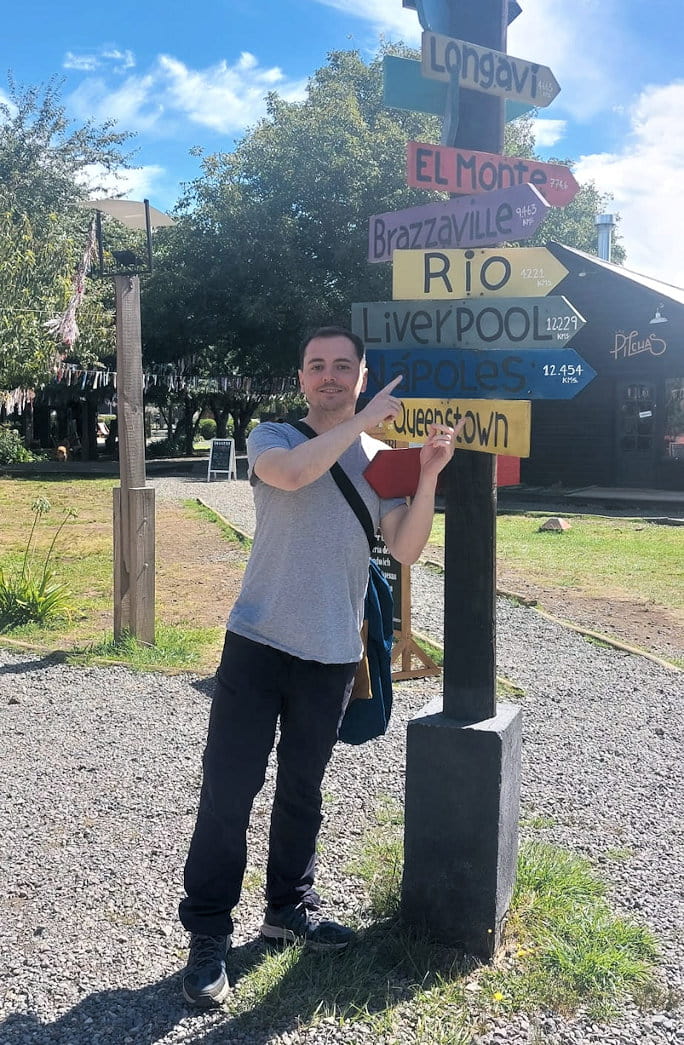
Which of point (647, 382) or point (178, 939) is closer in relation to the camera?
point (178, 939)

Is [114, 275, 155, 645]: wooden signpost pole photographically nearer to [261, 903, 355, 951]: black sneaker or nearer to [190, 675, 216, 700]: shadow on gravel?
[190, 675, 216, 700]: shadow on gravel

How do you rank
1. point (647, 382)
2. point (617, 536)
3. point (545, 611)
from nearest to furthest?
point (545, 611)
point (617, 536)
point (647, 382)

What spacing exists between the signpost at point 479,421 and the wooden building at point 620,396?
15847 millimetres

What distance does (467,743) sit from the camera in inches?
106

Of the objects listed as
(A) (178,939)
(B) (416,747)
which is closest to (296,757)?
(B) (416,747)

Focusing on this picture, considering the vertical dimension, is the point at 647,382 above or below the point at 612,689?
above

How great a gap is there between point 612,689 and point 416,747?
10.0 feet

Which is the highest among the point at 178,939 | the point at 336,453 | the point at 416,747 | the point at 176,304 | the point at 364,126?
the point at 364,126

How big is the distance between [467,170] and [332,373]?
80 cm

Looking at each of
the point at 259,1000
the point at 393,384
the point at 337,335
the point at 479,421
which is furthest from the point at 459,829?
the point at 337,335

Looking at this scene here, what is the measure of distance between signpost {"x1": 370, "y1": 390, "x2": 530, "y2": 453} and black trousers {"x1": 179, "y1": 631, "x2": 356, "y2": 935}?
731 millimetres

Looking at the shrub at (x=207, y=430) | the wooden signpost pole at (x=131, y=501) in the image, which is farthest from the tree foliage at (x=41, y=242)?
the shrub at (x=207, y=430)

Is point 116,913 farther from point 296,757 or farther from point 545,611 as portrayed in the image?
point 545,611

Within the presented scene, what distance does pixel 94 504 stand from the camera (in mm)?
16578
